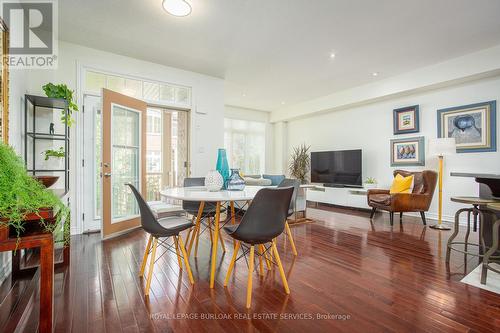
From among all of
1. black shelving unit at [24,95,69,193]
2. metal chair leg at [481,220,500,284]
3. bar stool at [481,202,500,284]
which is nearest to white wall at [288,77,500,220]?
bar stool at [481,202,500,284]

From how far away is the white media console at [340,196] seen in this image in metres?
5.33

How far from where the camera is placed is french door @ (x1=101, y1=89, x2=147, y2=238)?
3318mm

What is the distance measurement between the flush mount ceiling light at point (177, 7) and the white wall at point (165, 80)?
163 cm

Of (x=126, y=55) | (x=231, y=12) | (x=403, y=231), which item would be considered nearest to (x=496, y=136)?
(x=403, y=231)

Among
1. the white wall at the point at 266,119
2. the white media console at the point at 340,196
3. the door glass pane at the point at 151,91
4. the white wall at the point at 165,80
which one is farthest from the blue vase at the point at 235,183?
the white wall at the point at 266,119

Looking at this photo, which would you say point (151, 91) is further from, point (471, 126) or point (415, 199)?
point (471, 126)

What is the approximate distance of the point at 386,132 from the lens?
5.28 m

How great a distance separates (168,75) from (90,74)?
1175 millimetres

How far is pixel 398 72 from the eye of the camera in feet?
14.9

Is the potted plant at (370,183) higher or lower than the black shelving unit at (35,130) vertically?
lower

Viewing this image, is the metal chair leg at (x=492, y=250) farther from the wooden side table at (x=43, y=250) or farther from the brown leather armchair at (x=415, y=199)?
the wooden side table at (x=43, y=250)

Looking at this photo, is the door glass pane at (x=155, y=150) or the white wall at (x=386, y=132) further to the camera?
the door glass pane at (x=155, y=150)

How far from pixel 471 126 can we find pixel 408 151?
103 cm

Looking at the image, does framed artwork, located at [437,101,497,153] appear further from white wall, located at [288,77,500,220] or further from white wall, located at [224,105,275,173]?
white wall, located at [224,105,275,173]
